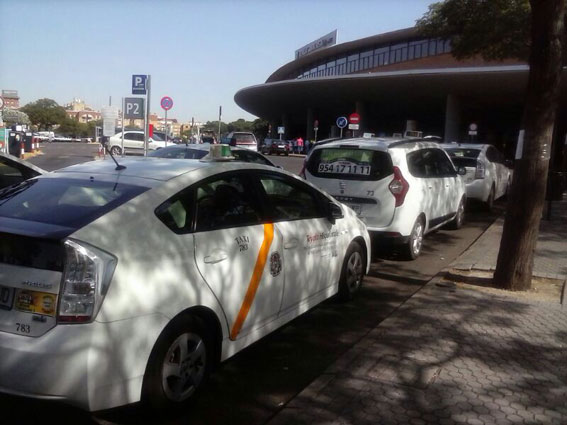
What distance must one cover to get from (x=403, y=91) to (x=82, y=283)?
44949 mm

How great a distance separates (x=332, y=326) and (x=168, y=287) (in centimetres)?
242

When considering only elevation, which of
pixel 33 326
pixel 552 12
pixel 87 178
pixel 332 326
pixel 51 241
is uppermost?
pixel 552 12

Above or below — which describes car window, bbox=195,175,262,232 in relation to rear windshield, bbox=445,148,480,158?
below

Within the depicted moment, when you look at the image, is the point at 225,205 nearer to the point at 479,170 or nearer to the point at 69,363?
the point at 69,363

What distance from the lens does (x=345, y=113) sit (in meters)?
62.5

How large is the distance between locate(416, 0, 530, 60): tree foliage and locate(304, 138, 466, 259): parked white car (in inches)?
379

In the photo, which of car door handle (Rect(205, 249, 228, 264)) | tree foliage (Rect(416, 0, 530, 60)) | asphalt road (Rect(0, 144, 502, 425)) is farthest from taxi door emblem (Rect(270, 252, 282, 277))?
tree foliage (Rect(416, 0, 530, 60))

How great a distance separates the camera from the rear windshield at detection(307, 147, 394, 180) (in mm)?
7641

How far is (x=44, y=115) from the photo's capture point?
106 m

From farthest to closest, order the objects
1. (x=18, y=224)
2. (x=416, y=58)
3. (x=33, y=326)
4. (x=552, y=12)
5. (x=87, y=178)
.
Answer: (x=416, y=58)
(x=552, y=12)
(x=87, y=178)
(x=18, y=224)
(x=33, y=326)

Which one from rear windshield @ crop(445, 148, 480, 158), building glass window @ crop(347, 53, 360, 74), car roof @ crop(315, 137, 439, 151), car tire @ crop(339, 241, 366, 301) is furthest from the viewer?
building glass window @ crop(347, 53, 360, 74)

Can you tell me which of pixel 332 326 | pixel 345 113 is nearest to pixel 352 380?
pixel 332 326

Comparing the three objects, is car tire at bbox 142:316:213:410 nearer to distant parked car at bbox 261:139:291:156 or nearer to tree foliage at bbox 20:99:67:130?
distant parked car at bbox 261:139:291:156

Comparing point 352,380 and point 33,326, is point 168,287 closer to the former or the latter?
point 33,326
